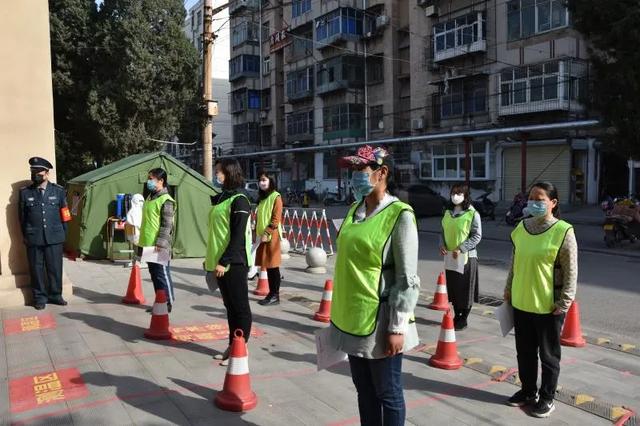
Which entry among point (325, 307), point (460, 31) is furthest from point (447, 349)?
point (460, 31)

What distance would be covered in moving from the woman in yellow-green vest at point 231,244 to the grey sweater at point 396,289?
205 cm

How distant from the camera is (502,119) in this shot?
28344 mm

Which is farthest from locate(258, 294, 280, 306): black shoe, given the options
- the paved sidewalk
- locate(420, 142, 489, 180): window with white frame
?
locate(420, 142, 489, 180): window with white frame

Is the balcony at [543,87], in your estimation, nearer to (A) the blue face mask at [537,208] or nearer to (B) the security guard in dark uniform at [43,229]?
(A) the blue face mask at [537,208]

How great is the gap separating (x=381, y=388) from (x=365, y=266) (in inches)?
25.9

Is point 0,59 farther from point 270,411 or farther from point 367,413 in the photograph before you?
point 367,413

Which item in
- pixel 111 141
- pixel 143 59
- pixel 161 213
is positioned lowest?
pixel 161 213

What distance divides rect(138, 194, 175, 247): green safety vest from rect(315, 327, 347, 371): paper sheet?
3716 millimetres

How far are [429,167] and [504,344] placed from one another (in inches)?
1103

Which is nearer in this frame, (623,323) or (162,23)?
(623,323)

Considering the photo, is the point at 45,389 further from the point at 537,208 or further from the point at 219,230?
the point at 537,208

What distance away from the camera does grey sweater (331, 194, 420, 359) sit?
9.20 feet

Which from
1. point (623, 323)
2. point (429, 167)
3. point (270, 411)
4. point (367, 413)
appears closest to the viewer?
point (367, 413)

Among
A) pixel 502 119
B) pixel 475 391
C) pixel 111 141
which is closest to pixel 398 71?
pixel 502 119
